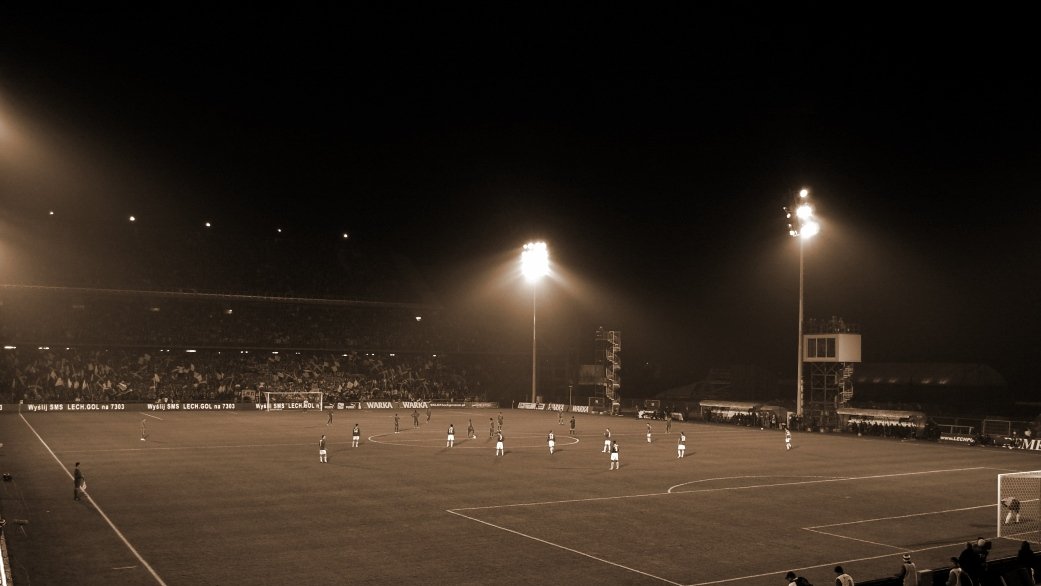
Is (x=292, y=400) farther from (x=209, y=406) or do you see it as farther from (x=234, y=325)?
(x=234, y=325)

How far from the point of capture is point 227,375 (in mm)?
80812

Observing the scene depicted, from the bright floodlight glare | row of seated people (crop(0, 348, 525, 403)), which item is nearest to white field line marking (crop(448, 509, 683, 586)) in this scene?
the bright floodlight glare

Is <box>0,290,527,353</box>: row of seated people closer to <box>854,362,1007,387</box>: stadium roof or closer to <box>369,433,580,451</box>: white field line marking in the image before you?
<box>369,433,580,451</box>: white field line marking

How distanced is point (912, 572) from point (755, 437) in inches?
1597

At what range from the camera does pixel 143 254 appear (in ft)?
283

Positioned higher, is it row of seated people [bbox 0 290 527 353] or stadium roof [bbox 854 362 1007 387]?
row of seated people [bbox 0 290 527 353]

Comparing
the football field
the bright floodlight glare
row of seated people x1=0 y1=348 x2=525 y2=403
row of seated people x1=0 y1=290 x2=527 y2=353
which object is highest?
the bright floodlight glare

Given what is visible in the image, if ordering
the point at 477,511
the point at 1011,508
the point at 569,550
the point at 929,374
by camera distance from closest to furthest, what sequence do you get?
the point at 569,550 → the point at 1011,508 → the point at 477,511 → the point at 929,374

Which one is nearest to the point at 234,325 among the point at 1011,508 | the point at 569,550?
the point at 569,550

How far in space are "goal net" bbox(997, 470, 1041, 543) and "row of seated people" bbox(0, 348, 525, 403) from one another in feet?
205

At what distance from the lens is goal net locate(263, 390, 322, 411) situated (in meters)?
75.5

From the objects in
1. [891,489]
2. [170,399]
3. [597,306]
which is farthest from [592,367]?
[891,489]

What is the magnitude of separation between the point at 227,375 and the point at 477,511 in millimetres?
62084

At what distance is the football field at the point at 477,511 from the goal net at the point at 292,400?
94.0ft
